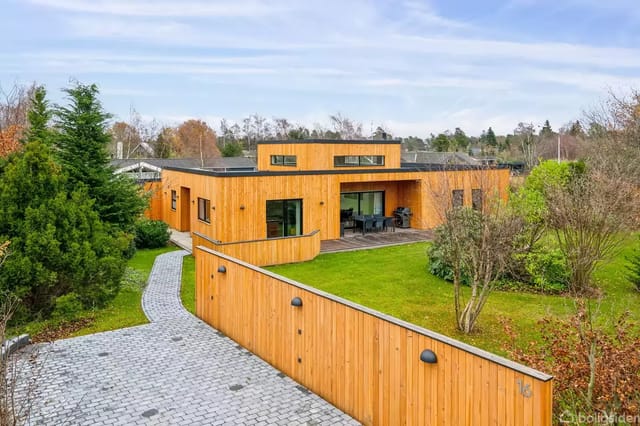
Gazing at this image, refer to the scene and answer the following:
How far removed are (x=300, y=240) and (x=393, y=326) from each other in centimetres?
1101

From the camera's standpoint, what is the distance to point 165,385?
22.3 feet

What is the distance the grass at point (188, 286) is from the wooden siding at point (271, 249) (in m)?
0.81

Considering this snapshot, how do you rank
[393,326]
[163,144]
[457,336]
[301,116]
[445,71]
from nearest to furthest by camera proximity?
[393,326] → [457,336] → [445,71] → [163,144] → [301,116]

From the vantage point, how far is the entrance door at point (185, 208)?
2230 centimetres

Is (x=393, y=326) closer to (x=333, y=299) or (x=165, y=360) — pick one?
(x=333, y=299)

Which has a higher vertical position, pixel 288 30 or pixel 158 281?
pixel 288 30

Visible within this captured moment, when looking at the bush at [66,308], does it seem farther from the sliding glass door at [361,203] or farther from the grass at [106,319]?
the sliding glass door at [361,203]

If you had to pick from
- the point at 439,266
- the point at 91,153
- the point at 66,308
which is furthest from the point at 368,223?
the point at 66,308

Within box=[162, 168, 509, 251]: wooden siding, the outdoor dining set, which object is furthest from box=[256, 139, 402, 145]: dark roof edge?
the outdoor dining set

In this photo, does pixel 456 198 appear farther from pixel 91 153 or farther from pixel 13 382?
pixel 91 153

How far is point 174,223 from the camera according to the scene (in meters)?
23.9

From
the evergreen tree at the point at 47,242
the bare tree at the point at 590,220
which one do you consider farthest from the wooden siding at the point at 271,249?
the bare tree at the point at 590,220

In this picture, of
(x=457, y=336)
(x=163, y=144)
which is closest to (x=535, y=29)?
(x=457, y=336)

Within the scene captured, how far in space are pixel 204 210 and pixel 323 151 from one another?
628 centimetres
